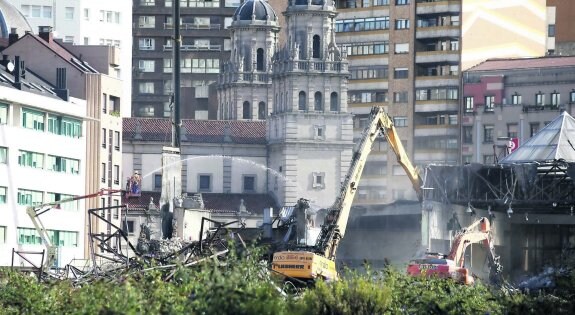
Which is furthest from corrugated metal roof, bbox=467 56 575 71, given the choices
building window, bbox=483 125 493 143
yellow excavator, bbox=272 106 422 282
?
yellow excavator, bbox=272 106 422 282

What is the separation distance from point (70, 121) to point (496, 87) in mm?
62159

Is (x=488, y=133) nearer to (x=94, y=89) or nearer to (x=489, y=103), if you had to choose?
(x=489, y=103)

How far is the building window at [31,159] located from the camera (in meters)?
133

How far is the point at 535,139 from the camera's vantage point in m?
136

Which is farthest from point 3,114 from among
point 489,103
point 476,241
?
point 489,103

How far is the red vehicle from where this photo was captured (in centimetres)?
Result: 10462

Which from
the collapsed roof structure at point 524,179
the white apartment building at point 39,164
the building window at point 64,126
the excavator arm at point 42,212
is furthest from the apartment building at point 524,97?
the excavator arm at point 42,212

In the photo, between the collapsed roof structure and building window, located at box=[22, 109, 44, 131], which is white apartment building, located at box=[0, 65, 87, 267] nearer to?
building window, located at box=[22, 109, 44, 131]

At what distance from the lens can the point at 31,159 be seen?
13438cm

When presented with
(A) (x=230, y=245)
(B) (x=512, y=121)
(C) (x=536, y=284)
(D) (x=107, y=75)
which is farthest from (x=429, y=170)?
(A) (x=230, y=245)

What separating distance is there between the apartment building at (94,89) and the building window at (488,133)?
48582 mm

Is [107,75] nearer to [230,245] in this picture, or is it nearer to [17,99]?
[17,99]

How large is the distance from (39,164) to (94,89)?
523 inches

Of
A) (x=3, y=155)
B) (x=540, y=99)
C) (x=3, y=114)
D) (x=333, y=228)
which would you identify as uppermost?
(x=540, y=99)
